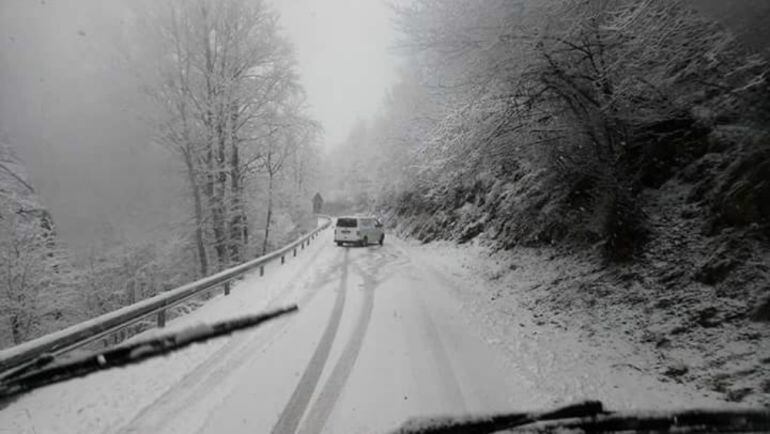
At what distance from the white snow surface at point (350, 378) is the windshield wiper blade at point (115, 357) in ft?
0.44

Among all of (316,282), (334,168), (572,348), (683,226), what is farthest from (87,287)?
(334,168)

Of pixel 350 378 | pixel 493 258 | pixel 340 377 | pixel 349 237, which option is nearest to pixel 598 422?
pixel 350 378

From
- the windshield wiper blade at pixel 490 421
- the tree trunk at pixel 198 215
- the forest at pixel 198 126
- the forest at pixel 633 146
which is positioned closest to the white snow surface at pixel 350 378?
the windshield wiper blade at pixel 490 421

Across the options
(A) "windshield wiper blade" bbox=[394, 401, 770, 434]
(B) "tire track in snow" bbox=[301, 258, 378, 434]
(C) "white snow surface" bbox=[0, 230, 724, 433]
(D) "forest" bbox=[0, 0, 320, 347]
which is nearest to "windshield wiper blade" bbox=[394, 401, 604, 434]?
(A) "windshield wiper blade" bbox=[394, 401, 770, 434]

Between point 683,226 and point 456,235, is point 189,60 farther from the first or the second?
point 683,226

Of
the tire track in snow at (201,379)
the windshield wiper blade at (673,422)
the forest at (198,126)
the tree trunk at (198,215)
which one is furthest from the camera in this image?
the tree trunk at (198,215)

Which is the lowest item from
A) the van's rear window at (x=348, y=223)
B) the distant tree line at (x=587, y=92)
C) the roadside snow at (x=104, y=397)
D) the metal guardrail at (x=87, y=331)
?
the roadside snow at (x=104, y=397)

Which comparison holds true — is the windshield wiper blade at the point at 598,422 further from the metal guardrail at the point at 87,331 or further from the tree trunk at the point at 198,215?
the tree trunk at the point at 198,215

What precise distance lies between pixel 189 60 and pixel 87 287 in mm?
19349

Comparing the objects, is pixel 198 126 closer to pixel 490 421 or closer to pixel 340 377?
pixel 340 377

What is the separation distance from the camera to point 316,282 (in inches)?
466

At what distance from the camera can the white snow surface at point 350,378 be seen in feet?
12.4

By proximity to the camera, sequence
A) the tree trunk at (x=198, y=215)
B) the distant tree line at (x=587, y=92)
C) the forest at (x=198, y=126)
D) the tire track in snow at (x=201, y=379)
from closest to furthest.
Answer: the tire track in snow at (x=201, y=379) < the distant tree line at (x=587, y=92) < the forest at (x=198, y=126) < the tree trunk at (x=198, y=215)

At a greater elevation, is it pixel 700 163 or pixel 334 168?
pixel 334 168
